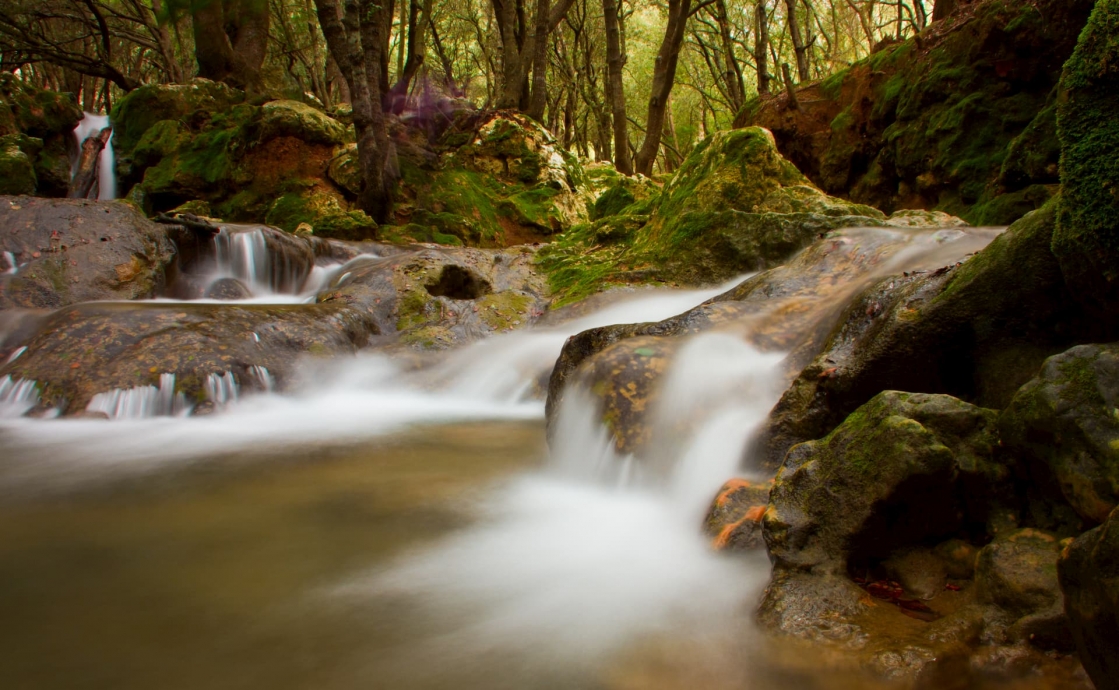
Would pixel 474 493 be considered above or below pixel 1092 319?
below

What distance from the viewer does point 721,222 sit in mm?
6938

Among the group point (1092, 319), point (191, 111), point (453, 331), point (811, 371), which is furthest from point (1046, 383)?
point (191, 111)

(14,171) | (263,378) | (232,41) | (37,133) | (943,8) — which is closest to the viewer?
(263,378)

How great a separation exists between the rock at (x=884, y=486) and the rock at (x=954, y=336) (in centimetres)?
48

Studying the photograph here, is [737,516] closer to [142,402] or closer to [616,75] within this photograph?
[142,402]

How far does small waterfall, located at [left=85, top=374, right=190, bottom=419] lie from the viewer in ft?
16.1

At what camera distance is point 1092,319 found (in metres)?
2.20

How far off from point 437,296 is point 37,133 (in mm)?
10819

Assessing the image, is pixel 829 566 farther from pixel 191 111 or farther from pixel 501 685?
pixel 191 111

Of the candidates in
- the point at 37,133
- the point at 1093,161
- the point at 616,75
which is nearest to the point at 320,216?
the point at 616,75

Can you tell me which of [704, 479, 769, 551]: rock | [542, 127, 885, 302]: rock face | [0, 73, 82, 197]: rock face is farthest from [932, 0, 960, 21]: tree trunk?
[0, 73, 82, 197]: rock face

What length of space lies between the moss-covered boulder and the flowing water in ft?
4.57

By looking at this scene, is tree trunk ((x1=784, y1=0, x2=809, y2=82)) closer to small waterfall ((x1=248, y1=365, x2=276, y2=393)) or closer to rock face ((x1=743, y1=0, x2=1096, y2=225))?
rock face ((x1=743, y1=0, x2=1096, y2=225))

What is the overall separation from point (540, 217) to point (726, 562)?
10.9m
